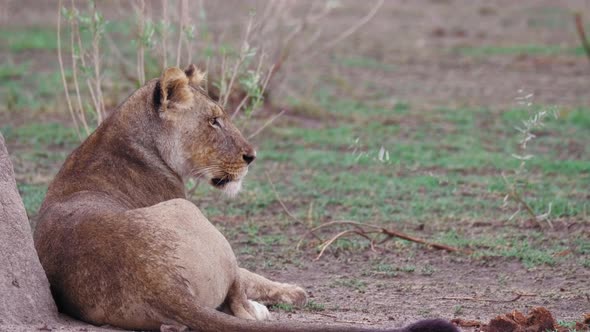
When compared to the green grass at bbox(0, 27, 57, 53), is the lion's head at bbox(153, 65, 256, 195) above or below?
above

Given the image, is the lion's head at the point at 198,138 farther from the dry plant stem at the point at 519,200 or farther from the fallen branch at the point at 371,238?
the dry plant stem at the point at 519,200

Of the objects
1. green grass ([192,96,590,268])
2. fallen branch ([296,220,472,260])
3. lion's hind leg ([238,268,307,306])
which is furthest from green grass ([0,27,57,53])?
lion's hind leg ([238,268,307,306])

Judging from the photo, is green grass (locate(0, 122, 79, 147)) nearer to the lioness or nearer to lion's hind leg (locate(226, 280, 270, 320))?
the lioness

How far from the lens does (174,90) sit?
5.59m

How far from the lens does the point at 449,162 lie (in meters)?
9.61

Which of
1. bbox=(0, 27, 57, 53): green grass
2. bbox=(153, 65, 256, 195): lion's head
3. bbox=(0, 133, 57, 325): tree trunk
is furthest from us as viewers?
bbox=(0, 27, 57, 53): green grass

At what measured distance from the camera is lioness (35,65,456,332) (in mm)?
4379

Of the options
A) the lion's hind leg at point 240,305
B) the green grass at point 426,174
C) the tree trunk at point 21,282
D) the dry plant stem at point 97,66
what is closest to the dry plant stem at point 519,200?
the green grass at point 426,174

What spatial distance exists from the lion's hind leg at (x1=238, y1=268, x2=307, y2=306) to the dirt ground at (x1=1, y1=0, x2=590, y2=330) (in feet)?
0.41

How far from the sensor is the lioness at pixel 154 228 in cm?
438

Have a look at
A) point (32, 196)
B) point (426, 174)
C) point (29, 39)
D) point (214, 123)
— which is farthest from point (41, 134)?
point (29, 39)

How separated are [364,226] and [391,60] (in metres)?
7.93

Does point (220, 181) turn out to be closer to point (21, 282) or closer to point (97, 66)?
point (21, 282)

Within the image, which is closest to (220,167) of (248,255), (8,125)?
(248,255)
